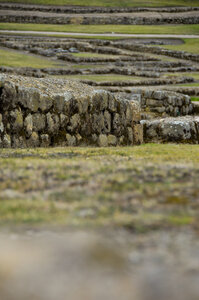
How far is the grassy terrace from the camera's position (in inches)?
206

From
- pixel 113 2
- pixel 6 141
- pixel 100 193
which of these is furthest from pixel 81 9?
pixel 100 193

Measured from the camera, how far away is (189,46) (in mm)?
61625

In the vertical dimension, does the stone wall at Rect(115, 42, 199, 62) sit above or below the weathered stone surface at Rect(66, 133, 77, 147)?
below

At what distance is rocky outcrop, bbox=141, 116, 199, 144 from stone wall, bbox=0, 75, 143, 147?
2.76 m

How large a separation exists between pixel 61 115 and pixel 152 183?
30.8 ft

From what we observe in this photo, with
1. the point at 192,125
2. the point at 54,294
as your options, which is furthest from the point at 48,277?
the point at 192,125

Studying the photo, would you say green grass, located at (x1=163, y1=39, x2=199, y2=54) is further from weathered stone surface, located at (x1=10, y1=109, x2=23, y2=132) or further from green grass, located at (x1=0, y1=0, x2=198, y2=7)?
weathered stone surface, located at (x1=10, y1=109, x2=23, y2=132)

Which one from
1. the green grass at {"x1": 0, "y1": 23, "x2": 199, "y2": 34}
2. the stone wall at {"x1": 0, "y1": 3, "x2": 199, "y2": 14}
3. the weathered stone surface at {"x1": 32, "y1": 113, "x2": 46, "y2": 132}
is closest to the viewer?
the weathered stone surface at {"x1": 32, "y1": 113, "x2": 46, "y2": 132}

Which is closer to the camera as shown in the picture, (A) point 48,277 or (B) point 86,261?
(A) point 48,277

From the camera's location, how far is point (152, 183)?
716cm

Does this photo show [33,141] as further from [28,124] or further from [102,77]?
[102,77]

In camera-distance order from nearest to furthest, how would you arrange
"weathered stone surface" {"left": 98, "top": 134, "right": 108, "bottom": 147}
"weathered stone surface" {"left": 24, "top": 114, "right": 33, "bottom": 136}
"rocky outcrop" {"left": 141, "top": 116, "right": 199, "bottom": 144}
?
"weathered stone surface" {"left": 24, "top": 114, "right": 33, "bottom": 136} → "weathered stone surface" {"left": 98, "top": 134, "right": 108, "bottom": 147} → "rocky outcrop" {"left": 141, "top": 116, "right": 199, "bottom": 144}

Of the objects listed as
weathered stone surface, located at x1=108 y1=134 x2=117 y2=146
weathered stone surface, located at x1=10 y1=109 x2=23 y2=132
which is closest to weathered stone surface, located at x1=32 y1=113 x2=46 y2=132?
weathered stone surface, located at x1=10 y1=109 x2=23 y2=132

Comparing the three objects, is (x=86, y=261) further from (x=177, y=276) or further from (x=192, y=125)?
(x=192, y=125)
